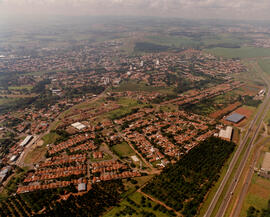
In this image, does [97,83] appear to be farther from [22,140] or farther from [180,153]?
[180,153]

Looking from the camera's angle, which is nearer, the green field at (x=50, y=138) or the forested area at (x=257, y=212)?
the forested area at (x=257, y=212)

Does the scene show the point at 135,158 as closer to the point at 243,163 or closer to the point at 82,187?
the point at 82,187

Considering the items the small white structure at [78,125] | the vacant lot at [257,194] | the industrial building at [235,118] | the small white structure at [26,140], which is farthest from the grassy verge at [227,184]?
the small white structure at [26,140]

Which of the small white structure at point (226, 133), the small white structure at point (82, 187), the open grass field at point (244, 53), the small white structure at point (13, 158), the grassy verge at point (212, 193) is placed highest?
the open grass field at point (244, 53)

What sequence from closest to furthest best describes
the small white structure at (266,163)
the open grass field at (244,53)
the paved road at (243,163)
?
the paved road at (243,163) < the small white structure at (266,163) < the open grass field at (244,53)

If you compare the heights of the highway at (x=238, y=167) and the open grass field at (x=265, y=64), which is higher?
the open grass field at (x=265, y=64)

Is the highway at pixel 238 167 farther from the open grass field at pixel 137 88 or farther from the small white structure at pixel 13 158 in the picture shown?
the small white structure at pixel 13 158
